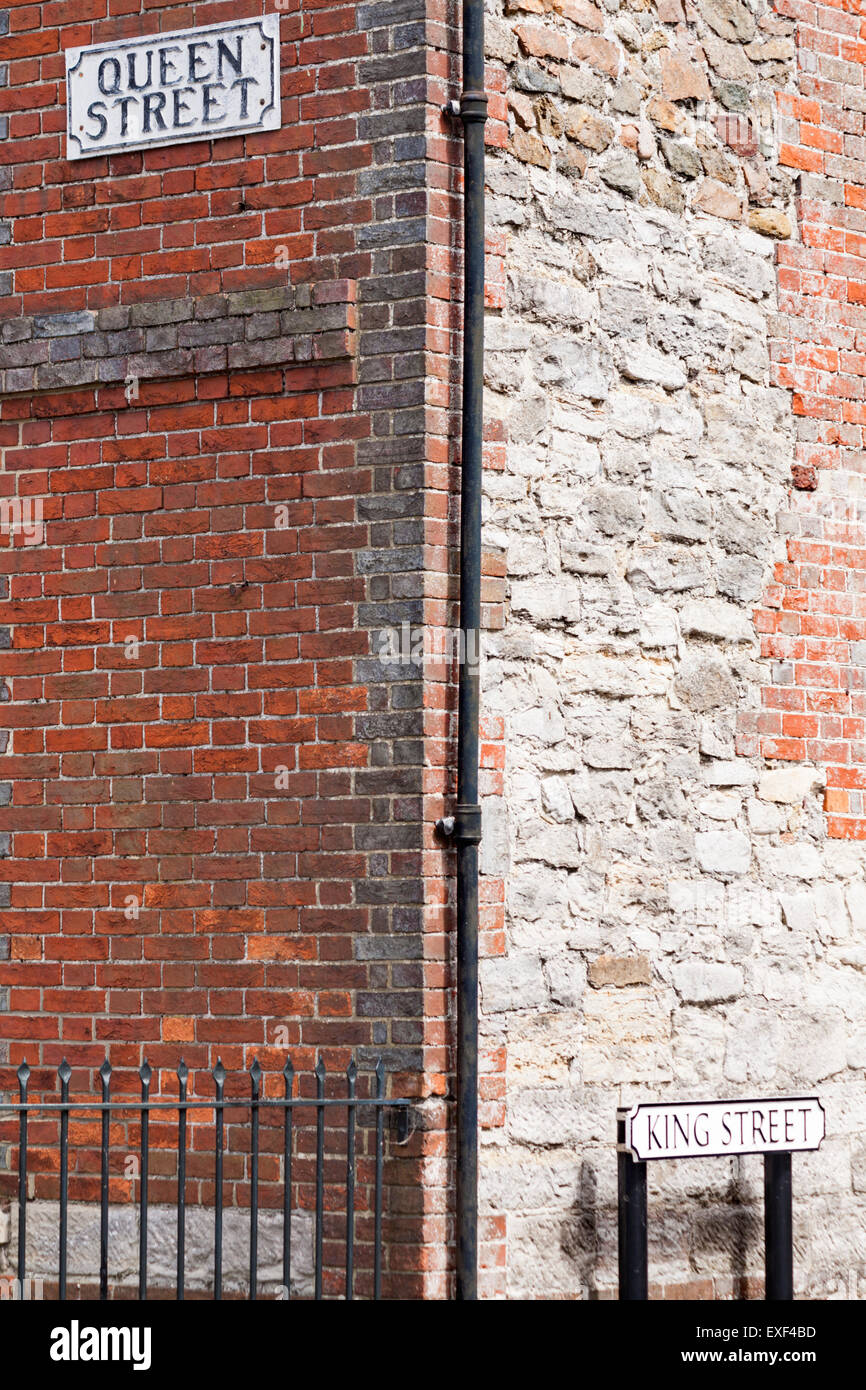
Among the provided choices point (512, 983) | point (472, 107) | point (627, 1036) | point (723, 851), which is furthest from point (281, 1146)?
point (472, 107)

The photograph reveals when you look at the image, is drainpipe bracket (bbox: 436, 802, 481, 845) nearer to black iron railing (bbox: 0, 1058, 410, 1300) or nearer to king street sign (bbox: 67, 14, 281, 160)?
black iron railing (bbox: 0, 1058, 410, 1300)

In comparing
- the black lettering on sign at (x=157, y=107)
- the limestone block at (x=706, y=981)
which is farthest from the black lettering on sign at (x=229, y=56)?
the limestone block at (x=706, y=981)

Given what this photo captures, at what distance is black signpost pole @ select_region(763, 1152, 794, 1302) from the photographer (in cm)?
636

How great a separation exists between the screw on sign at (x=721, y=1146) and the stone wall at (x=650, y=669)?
0.23 m

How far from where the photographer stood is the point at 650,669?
21.7ft

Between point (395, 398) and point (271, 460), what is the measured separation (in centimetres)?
44

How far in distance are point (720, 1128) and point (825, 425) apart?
2.56 m

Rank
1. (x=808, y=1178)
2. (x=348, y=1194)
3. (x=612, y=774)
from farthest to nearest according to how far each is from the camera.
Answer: (x=808, y=1178)
(x=612, y=774)
(x=348, y=1194)

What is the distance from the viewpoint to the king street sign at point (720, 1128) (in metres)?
6.03

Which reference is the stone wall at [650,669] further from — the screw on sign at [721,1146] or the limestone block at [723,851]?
the screw on sign at [721,1146]

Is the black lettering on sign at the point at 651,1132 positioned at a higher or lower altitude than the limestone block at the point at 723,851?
lower

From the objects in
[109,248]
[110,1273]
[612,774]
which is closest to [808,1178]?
[612,774]

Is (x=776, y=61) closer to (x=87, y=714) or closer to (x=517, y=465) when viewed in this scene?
(x=517, y=465)

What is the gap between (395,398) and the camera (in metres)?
5.94
